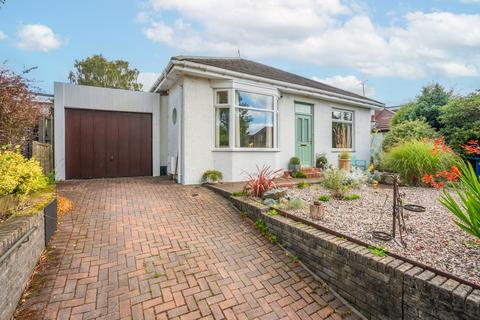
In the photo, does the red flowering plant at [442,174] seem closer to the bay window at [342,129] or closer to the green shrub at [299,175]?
the green shrub at [299,175]

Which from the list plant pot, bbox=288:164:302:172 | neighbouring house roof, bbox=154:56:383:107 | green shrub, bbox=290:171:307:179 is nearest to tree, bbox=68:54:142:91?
neighbouring house roof, bbox=154:56:383:107

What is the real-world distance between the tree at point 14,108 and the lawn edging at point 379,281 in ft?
20.4

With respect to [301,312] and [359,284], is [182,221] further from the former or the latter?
[359,284]

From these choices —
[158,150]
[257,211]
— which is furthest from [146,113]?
[257,211]

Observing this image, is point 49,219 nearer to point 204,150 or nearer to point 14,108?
point 14,108

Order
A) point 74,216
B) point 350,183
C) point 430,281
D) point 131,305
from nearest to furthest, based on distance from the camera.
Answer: point 430,281
point 131,305
point 74,216
point 350,183

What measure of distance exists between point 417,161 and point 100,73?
99.0ft

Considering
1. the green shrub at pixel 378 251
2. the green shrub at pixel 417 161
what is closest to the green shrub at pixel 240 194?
the green shrub at pixel 378 251

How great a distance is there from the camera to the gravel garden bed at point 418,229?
252 centimetres

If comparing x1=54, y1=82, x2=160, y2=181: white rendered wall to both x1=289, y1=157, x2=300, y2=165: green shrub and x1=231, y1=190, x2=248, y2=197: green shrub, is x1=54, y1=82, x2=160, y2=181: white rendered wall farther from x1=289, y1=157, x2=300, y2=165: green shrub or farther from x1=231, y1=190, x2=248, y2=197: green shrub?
x1=289, y1=157, x2=300, y2=165: green shrub

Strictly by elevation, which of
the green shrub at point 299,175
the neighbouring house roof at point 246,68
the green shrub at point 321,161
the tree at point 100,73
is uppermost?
the tree at point 100,73

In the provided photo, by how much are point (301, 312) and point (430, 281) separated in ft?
4.18

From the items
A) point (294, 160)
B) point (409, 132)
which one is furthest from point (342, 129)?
point (294, 160)

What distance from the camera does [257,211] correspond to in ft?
15.4
